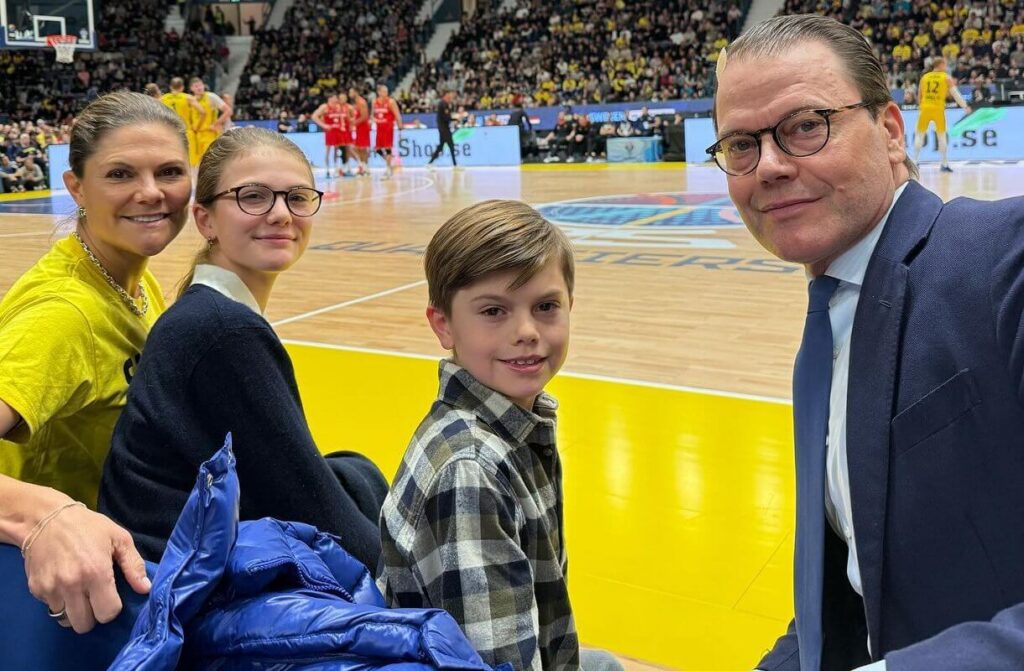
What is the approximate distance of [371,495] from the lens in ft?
7.38

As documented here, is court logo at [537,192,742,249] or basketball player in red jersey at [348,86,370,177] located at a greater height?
basketball player in red jersey at [348,86,370,177]

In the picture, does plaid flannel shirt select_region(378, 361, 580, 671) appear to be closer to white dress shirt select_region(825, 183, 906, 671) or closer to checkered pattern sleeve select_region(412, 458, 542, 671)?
checkered pattern sleeve select_region(412, 458, 542, 671)

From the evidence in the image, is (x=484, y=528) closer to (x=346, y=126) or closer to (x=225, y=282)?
(x=225, y=282)

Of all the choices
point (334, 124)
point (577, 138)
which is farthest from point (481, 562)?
point (577, 138)

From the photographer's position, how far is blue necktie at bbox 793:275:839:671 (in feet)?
4.20

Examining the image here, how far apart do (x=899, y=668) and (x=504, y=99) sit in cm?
2482

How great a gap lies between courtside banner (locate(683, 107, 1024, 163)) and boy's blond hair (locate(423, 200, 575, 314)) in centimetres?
1511

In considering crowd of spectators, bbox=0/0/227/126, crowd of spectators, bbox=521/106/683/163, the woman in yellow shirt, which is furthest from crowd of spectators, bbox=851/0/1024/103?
crowd of spectators, bbox=0/0/227/126

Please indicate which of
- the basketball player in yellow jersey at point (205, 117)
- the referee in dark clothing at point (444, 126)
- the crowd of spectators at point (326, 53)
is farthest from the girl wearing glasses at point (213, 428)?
the crowd of spectators at point (326, 53)

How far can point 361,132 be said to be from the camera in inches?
789

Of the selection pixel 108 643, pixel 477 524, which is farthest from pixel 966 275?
pixel 108 643

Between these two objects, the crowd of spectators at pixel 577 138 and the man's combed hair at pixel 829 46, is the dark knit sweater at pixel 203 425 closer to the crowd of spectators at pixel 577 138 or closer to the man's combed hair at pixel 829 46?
the man's combed hair at pixel 829 46

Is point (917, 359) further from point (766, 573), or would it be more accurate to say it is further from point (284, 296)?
point (284, 296)

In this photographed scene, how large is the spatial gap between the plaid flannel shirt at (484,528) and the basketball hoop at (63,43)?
20441 mm
